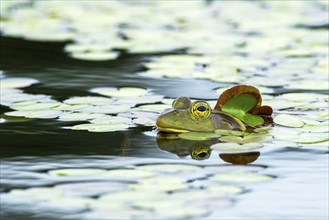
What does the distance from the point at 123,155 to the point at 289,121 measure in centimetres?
94

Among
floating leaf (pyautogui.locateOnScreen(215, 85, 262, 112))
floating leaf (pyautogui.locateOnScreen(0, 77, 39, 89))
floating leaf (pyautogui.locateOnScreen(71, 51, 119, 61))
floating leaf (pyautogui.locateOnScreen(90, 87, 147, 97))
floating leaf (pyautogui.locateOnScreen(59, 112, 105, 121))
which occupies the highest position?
floating leaf (pyautogui.locateOnScreen(71, 51, 119, 61))

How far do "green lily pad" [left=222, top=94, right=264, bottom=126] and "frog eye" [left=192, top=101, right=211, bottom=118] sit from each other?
0.21m

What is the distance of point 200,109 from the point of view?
471cm

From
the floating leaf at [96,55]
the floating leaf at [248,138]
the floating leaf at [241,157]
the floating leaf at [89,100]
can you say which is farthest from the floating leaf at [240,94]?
the floating leaf at [96,55]

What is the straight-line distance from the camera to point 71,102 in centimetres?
536

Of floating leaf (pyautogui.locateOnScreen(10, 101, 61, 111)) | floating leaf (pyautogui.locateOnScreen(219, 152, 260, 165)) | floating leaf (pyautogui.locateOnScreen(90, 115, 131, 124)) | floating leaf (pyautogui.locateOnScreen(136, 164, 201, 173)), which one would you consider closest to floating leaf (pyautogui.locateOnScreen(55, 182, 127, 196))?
floating leaf (pyautogui.locateOnScreen(136, 164, 201, 173))

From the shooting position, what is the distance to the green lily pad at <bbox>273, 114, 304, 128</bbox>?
4894 mm

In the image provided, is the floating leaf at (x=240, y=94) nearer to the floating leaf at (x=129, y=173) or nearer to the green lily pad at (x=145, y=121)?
the green lily pad at (x=145, y=121)

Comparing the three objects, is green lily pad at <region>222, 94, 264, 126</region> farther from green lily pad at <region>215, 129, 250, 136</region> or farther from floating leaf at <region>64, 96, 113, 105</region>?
floating leaf at <region>64, 96, 113, 105</region>

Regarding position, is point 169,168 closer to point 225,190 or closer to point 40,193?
point 225,190

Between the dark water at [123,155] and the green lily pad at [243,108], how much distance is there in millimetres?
410

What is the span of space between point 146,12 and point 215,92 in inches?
141

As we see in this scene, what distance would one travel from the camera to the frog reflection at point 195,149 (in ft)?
14.1

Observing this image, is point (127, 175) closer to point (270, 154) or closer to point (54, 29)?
point (270, 154)
